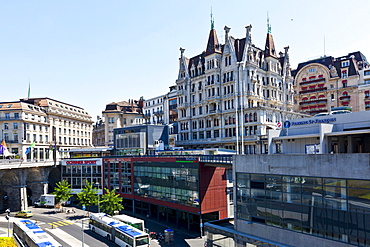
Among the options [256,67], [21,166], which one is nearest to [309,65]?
[256,67]

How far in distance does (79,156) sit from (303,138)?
65.1 m

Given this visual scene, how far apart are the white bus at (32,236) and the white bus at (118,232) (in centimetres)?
919

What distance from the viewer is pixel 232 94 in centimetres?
7194

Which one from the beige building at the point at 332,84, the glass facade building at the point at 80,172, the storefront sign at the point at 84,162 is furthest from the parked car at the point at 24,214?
the beige building at the point at 332,84

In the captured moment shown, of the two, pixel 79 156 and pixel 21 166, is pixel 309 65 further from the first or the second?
pixel 21 166

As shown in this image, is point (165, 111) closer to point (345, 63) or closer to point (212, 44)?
point (212, 44)

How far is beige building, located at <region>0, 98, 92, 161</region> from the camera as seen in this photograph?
93125 millimetres

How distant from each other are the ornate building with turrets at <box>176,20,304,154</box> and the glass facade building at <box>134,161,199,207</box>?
19032 millimetres

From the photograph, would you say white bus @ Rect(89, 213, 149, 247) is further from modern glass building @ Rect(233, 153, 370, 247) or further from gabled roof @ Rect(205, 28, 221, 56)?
gabled roof @ Rect(205, 28, 221, 56)

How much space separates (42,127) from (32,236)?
71321mm

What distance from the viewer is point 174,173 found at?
56.9 metres

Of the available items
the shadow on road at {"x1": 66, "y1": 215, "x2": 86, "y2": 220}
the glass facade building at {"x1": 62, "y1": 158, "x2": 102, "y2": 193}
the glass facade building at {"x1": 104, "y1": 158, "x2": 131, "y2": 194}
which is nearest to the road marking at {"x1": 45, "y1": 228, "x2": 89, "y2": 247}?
the shadow on road at {"x1": 66, "y1": 215, "x2": 86, "y2": 220}

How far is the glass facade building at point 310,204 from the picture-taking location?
2392 centimetres

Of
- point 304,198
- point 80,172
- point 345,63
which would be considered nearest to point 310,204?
point 304,198
